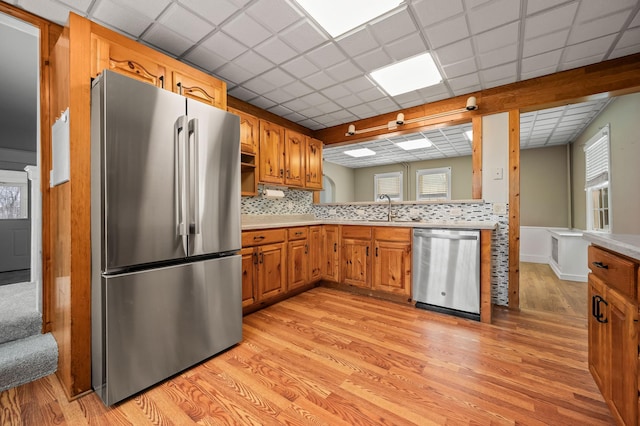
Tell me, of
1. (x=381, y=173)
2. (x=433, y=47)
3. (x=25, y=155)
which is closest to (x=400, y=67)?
(x=433, y=47)

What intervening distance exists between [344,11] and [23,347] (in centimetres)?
314

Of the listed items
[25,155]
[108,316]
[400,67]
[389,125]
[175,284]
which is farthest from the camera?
[25,155]

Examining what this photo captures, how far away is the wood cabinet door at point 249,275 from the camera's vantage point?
8.45ft

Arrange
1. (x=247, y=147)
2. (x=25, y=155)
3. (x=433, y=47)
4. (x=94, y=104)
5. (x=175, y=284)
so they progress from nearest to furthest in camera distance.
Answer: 1. (x=94, y=104)
2. (x=175, y=284)
3. (x=433, y=47)
4. (x=247, y=147)
5. (x=25, y=155)

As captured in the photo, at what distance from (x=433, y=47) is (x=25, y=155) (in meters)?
7.57

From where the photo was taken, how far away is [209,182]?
182 cm

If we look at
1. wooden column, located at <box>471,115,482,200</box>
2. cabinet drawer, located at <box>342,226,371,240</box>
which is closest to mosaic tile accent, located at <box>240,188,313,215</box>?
cabinet drawer, located at <box>342,226,371,240</box>

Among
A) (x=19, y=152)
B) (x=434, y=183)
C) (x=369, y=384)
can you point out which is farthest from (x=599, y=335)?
(x=19, y=152)

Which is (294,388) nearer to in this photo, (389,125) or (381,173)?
(389,125)

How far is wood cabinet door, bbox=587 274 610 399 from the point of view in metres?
1.27

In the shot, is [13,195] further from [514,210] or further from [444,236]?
[514,210]

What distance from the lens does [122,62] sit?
5.91ft

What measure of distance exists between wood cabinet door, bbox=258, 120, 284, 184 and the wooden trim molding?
2729 mm

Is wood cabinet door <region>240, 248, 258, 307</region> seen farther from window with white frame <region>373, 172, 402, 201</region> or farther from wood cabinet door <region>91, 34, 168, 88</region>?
window with white frame <region>373, 172, 402, 201</region>
